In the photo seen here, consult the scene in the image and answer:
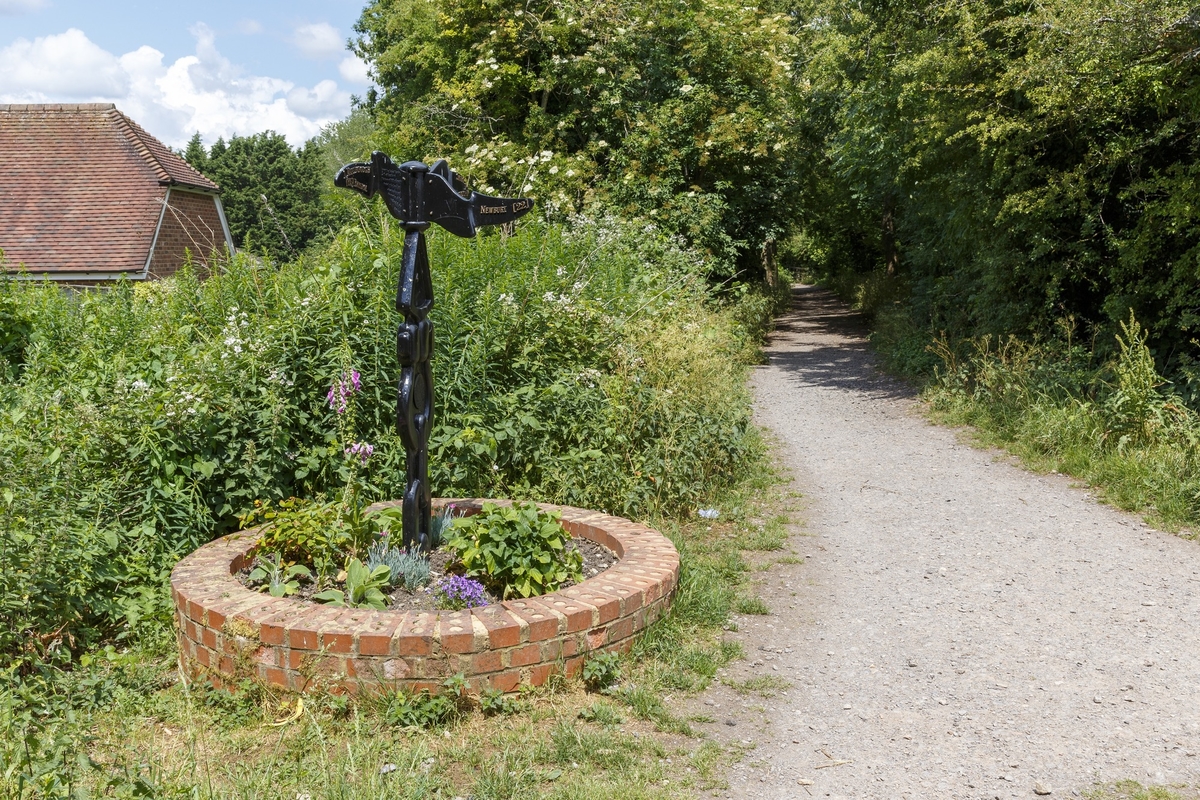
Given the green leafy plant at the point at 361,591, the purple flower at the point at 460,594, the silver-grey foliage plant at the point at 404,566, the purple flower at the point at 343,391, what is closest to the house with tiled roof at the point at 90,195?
the purple flower at the point at 343,391

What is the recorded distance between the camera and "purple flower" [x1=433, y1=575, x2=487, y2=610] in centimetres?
397

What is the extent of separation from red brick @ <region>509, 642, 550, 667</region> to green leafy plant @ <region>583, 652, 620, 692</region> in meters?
0.24

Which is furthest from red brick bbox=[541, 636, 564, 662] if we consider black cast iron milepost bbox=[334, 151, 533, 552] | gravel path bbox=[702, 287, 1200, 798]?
black cast iron milepost bbox=[334, 151, 533, 552]

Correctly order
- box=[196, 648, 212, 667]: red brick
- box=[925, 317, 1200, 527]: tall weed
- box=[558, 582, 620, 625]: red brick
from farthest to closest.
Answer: box=[925, 317, 1200, 527]: tall weed, box=[558, 582, 620, 625]: red brick, box=[196, 648, 212, 667]: red brick

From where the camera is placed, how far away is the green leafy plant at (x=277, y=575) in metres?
4.10

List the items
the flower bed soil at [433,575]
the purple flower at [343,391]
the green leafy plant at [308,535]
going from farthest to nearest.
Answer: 1. the purple flower at [343,391]
2. the green leafy plant at [308,535]
3. the flower bed soil at [433,575]

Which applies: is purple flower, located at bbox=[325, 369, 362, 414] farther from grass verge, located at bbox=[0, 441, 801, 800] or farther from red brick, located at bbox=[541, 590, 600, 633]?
red brick, located at bbox=[541, 590, 600, 633]

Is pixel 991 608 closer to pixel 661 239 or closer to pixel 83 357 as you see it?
pixel 83 357

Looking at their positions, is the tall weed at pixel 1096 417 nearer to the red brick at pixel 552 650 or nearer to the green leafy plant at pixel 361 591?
the red brick at pixel 552 650

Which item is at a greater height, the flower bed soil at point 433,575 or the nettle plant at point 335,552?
the nettle plant at point 335,552

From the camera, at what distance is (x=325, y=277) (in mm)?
6043

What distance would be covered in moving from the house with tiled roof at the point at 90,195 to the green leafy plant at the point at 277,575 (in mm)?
17878

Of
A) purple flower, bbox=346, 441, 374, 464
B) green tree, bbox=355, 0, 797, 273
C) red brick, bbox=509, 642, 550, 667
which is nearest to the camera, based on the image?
red brick, bbox=509, 642, 550, 667

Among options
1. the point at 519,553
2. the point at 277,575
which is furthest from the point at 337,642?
the point at 519,553
